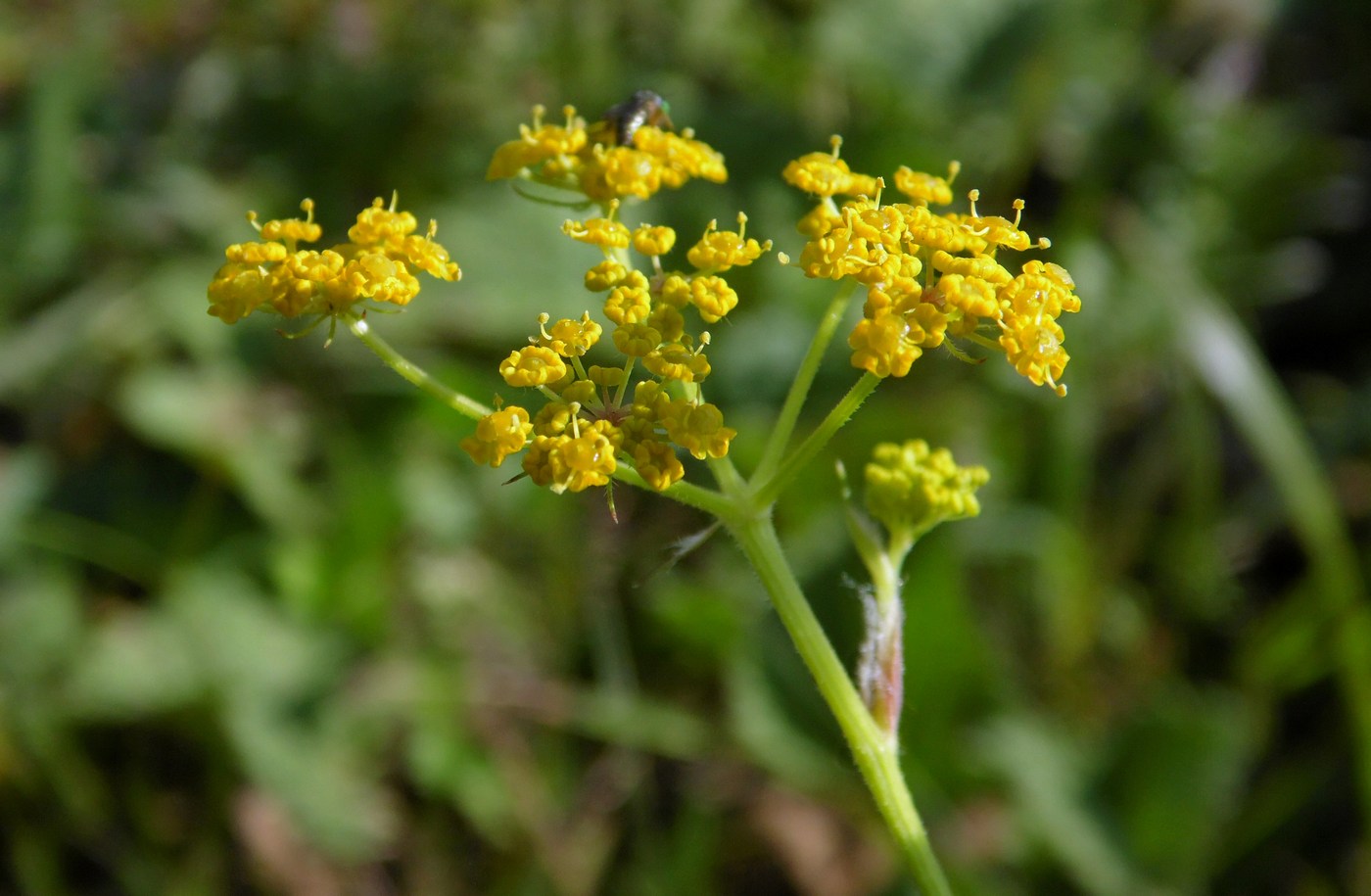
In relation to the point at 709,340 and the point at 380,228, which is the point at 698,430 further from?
the point at 380,228

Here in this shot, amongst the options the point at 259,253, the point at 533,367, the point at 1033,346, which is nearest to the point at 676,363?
the point at 533,367

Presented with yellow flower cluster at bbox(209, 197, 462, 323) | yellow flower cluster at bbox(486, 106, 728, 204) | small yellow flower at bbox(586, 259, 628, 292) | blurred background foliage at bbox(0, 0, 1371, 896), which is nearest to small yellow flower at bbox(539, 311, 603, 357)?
small yellow flower at bbox(586, 259, 628, 292)

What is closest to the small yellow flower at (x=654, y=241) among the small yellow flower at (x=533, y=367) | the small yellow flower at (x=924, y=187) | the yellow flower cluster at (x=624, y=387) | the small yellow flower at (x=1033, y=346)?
the yellow flower cluster at (x=624, y=387)

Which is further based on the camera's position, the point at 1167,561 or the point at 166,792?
the point at 1167,561

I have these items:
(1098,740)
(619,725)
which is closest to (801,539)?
(619,725)

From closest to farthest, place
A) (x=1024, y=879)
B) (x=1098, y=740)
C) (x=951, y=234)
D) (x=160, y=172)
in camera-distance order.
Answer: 1. (x=951, y=234)
2. (x=1024, y=879)
3. (x=1098, y=740)
4. (x=160, y=172)

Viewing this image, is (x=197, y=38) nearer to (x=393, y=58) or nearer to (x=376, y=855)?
(x=393, y=58)
